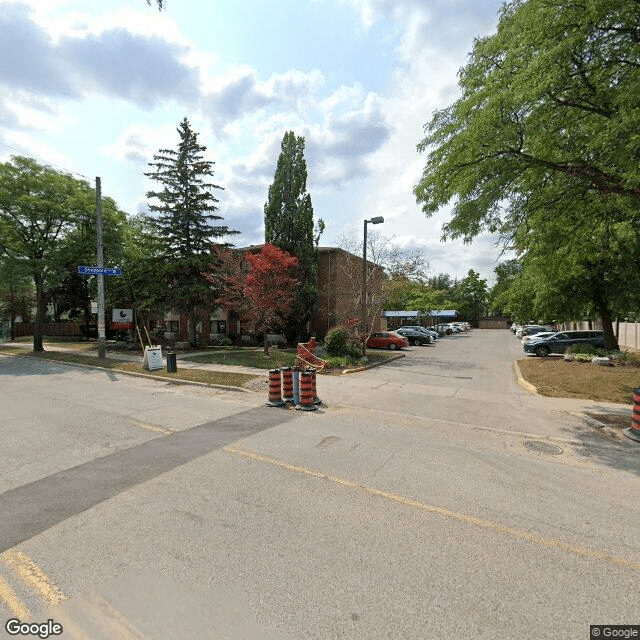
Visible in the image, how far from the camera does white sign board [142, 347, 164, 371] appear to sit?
1505 centimetres

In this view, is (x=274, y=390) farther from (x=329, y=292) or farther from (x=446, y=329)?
(x=446, y=329)

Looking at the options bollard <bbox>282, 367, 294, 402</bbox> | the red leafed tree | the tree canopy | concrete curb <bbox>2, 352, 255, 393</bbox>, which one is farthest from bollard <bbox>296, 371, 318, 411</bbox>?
the red leafed tree

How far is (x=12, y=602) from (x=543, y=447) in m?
7.72

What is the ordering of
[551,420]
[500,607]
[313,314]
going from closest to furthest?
[500,607], [551,420], [313,314]

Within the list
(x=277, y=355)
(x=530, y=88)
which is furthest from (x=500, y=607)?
(x=277, y=355)

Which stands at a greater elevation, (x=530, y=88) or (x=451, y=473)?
(x=530, y=88)

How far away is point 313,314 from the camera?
1089 inches

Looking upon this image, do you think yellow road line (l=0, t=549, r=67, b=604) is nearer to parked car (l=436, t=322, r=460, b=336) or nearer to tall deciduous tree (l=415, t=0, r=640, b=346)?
tall deciduous tree (l=415, t=0, r=640, b=346)

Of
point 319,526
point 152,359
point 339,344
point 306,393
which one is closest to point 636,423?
point 306,393

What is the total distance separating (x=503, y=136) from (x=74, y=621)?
9669 mm

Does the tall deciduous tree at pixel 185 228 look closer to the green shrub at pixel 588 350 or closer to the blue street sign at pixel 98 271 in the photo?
the blue street sign at pixel 98 271

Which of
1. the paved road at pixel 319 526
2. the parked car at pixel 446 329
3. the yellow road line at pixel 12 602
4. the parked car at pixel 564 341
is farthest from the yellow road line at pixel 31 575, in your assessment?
the parked car at pixel 446 329

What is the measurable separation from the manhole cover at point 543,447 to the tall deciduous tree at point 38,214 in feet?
80.9

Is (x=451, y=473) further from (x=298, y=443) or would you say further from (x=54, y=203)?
(x=54, y=203)
